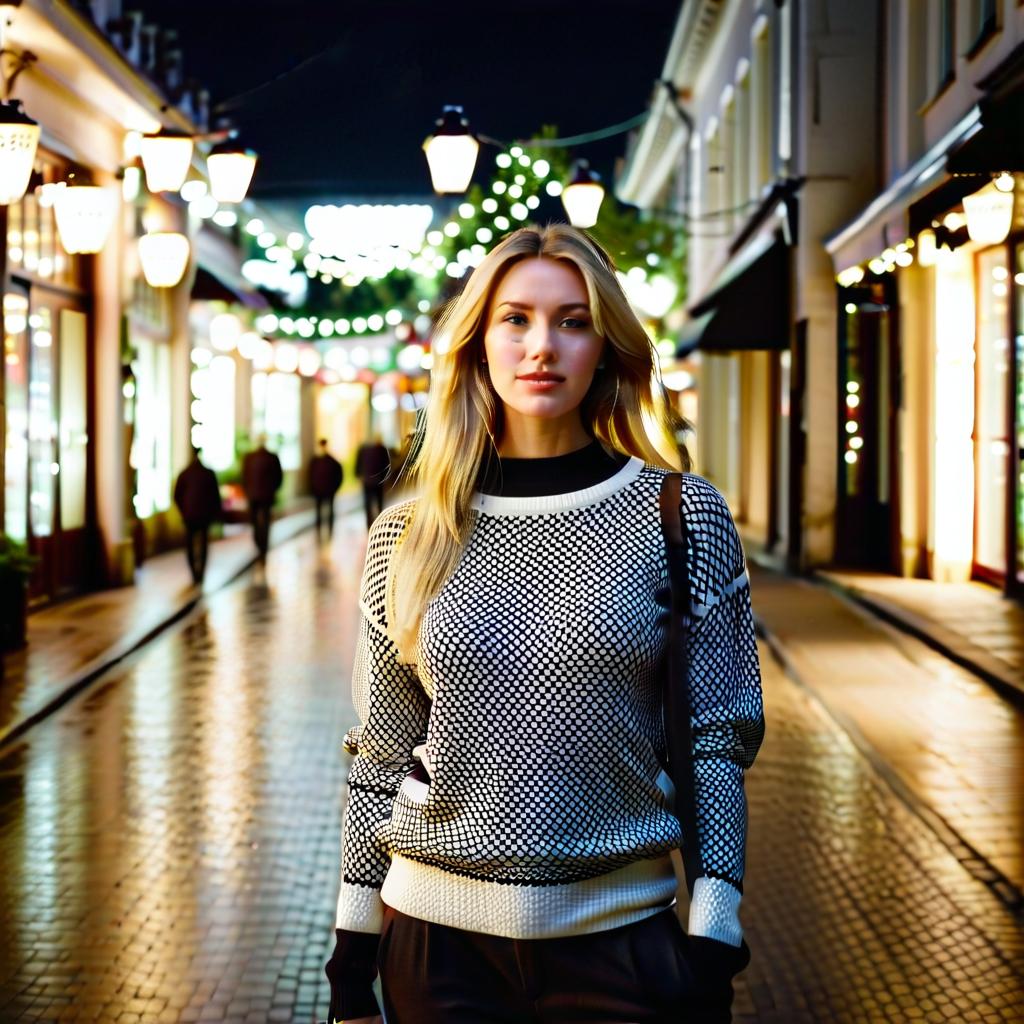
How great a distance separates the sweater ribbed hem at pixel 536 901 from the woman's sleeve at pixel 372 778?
3.2 inches

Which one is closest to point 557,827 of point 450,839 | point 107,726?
point 450,839

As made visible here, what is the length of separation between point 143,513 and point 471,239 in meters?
15.7

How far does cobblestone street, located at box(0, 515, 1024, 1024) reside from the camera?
5.34 meters

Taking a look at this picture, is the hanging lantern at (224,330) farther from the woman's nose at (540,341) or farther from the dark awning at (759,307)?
the woman's nose at (540,341)

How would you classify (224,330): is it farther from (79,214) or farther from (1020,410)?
(1020,410)

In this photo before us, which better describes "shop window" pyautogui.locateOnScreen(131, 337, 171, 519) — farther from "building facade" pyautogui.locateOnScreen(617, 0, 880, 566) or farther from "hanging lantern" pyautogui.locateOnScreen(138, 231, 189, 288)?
"building facade" pyautogui.locateOnScreen(617, 0, 880, 566)

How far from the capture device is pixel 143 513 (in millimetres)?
24875

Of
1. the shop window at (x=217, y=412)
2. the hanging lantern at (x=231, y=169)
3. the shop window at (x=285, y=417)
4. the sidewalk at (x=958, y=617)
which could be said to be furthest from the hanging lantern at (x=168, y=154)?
the shop window at (x=285, y=417)

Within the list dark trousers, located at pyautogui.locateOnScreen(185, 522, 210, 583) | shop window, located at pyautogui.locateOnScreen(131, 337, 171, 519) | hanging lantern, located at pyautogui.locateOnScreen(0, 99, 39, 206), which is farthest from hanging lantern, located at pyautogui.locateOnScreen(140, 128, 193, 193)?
shop window, located at pyautogui.locateOnScreen(131, 337, 171, 519)

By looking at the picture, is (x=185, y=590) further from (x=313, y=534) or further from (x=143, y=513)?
(x=313, y=534)

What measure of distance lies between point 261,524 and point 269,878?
1794 centimetres

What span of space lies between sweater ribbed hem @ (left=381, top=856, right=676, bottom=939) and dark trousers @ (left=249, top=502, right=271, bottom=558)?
71.8 feet

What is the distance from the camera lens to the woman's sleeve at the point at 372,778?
2.80 meters

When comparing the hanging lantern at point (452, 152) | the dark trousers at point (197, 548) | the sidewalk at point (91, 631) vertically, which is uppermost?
the hanging lantern at point (452, 152)
